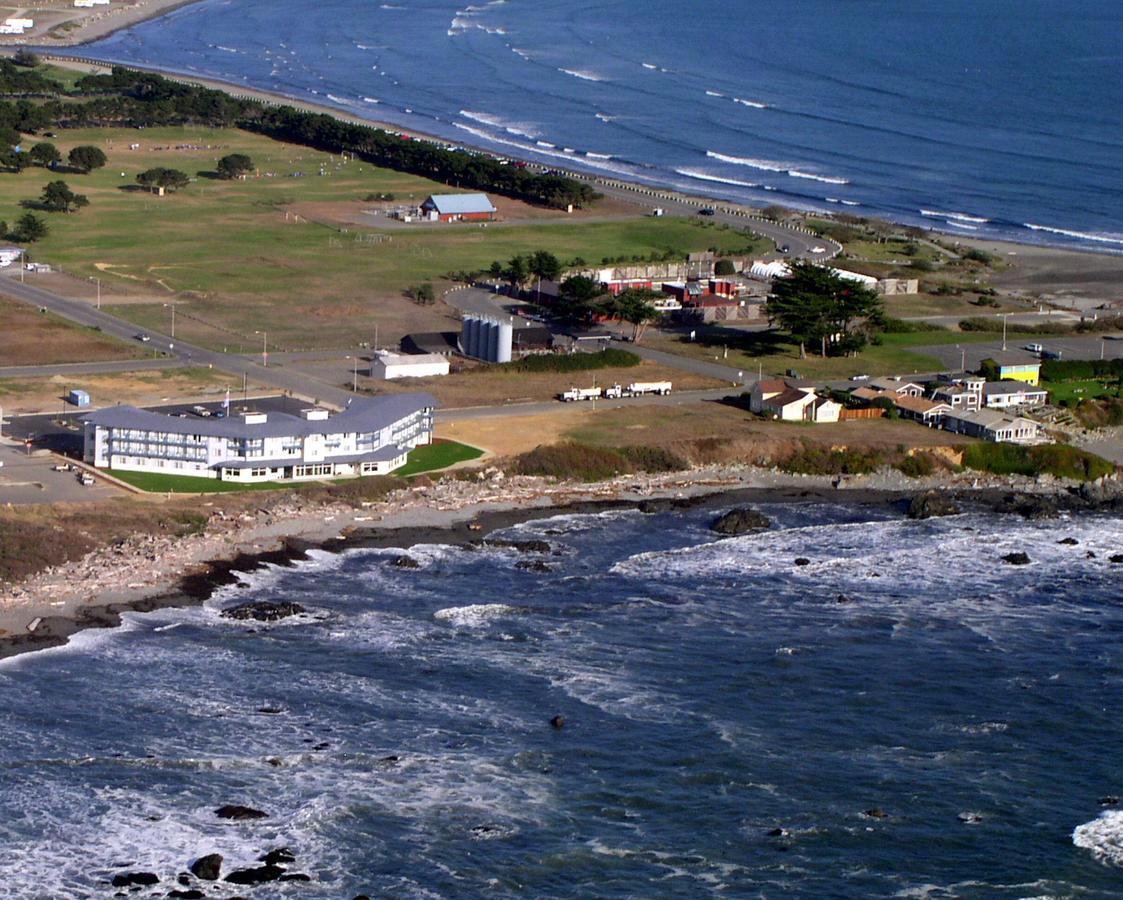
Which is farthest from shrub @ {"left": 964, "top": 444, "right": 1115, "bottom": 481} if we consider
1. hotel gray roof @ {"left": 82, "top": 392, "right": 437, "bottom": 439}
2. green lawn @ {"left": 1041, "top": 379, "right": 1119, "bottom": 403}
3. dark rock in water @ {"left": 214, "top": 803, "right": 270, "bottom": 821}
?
dark rock in water @ {"left": 214, "top": 803, "right": 270, "bottom": 821}

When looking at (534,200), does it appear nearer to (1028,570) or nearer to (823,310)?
(823,310)

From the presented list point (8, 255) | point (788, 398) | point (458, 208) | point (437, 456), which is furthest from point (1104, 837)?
point (458, 208)

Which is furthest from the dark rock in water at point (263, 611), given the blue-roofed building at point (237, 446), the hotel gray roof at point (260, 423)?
the hotel gray roof at point (260, 423)

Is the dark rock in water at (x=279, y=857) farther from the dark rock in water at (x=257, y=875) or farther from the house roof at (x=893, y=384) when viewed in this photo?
the house roof at (x=893, y=384)

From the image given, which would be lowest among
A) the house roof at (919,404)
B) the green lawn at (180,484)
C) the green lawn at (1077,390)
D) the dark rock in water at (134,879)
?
the dark rock in water at (134,879)

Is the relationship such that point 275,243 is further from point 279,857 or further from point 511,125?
point 279,857

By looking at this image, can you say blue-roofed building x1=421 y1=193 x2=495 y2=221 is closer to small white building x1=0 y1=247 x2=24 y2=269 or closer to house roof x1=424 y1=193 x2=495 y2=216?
house roof x1=424 y1=193 x2=495 y2=216
